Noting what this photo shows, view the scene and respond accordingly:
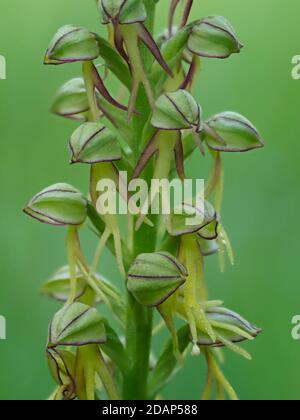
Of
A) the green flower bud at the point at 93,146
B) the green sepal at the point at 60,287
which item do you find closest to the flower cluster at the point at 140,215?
the green flower bud at the point at 93,146

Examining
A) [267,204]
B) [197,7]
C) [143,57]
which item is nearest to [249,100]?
[267,204]

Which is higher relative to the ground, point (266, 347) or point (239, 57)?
point (239, 57)

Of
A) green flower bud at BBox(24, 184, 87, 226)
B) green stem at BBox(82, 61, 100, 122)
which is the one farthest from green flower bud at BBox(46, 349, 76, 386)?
green stem at BBox(82, 61, 100, 122)

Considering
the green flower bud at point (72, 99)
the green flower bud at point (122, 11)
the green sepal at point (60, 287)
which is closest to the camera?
the green flower bud at point (122, 11)

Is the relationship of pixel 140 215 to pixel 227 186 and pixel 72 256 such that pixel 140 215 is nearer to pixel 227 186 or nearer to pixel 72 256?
pixel 72 256

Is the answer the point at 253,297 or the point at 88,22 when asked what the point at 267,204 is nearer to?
the point at 253,297

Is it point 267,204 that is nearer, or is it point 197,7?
point 267,204

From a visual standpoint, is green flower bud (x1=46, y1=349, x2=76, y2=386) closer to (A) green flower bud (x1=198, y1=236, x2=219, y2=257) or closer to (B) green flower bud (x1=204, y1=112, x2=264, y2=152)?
(A) green flower bud (x1=198, y1=236, x2=219, y2=257)

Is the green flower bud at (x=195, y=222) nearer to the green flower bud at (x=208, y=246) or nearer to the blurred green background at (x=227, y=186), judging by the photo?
the green flower bud at (x=208, y=246)

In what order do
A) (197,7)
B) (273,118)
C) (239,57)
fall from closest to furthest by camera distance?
(273,118) → (239,57) → (197,7)
